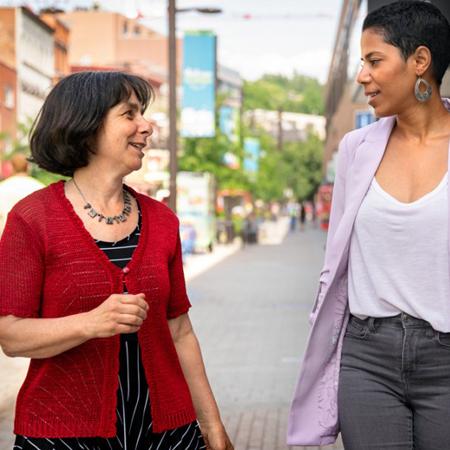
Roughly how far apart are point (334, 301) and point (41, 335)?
0.85 metres

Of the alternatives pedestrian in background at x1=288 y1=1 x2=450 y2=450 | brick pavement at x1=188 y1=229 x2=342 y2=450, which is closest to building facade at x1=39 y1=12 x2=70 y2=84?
brick pavement at x1=188 y1=229 x2=342 y2=450

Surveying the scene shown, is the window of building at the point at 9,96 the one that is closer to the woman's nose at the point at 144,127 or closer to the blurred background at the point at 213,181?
the blurred background at the point at 213,181

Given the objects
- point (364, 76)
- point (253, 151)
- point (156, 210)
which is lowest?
point (253, 151)

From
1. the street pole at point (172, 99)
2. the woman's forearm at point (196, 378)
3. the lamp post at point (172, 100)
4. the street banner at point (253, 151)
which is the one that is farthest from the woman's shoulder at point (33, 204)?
the street banner at point (253, 151)

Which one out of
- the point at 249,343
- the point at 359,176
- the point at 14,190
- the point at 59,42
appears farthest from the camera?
the point at 59,42

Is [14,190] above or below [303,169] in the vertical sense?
above

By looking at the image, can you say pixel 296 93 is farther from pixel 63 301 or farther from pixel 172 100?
pixel 63 301

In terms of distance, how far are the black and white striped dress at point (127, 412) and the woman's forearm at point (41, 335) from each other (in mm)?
162

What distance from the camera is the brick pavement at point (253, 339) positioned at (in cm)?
825

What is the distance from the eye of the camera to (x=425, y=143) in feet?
10.7

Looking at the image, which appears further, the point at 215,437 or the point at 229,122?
the point at 229,122

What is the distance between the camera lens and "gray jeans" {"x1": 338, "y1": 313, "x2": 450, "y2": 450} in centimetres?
309

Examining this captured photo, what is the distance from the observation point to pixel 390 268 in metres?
3.10

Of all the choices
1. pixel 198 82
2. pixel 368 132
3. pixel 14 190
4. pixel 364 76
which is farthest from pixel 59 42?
pixel 364 76
